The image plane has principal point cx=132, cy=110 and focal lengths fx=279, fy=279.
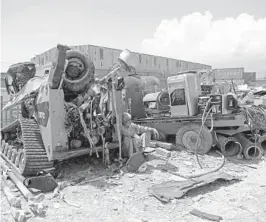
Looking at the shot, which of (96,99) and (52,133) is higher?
(96,99)

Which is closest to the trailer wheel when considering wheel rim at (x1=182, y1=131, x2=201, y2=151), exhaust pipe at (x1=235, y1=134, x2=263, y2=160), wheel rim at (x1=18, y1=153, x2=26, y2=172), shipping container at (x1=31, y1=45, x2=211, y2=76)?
wheel rim at (x1=182, y1=131, x2=201, y2=151)

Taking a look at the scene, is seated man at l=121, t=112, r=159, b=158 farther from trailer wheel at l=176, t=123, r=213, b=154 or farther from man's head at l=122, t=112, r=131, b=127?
trailer wheel at l=176, t=123, r=213, b=154

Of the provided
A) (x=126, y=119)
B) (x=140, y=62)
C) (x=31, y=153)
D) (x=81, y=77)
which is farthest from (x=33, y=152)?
(x=140, y=62)

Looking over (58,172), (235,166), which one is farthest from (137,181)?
(235,166)

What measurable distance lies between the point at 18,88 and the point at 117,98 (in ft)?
8.13

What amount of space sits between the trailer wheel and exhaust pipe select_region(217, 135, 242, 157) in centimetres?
25

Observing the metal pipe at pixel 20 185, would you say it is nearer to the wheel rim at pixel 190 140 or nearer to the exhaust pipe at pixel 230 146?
the wheel rim at pixel 190 140

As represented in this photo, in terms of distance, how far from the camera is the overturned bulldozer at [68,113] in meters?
4.52

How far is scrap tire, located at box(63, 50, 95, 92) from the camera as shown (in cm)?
480

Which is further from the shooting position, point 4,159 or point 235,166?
point 4,159

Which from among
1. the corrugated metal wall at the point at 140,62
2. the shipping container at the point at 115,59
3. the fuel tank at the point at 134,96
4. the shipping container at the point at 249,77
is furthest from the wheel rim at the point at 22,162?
Answer: the shipping container at the point at 249,77

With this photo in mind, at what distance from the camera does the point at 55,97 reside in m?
4.54

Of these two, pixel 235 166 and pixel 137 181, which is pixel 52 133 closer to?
pixel 137 181

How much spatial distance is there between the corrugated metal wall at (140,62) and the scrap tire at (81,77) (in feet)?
22.6
